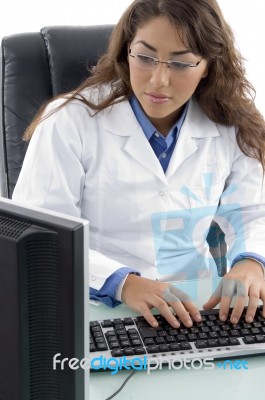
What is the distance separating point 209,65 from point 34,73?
0.43m

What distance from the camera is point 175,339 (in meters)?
1.19

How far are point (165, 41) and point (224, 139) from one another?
1.25 feet

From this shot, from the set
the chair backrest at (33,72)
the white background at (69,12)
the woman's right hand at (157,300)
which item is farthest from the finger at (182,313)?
the white background at (69,12)

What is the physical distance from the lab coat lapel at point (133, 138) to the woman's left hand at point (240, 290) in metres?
0.33

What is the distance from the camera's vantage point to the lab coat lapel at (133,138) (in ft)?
5.32

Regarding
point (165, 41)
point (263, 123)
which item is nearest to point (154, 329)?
point (165, 41)

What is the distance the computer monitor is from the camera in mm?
824

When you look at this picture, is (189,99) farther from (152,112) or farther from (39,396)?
(39,396)

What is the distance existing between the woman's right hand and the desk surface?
0.38 ft

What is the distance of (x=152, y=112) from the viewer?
5.12 feet

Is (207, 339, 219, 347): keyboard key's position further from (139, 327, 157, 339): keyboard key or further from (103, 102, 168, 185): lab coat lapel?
(103, 102, 168, 185): lab coat lapel

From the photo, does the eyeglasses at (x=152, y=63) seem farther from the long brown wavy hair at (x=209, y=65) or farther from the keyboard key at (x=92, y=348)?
the keyboard key at (x=92, y=348)

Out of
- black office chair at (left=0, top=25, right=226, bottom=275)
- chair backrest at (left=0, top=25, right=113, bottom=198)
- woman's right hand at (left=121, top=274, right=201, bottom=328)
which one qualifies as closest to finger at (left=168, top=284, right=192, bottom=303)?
woman's right hand at (left=121, top=274, right=201, bottom=328)

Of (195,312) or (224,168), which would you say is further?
(224,168)
